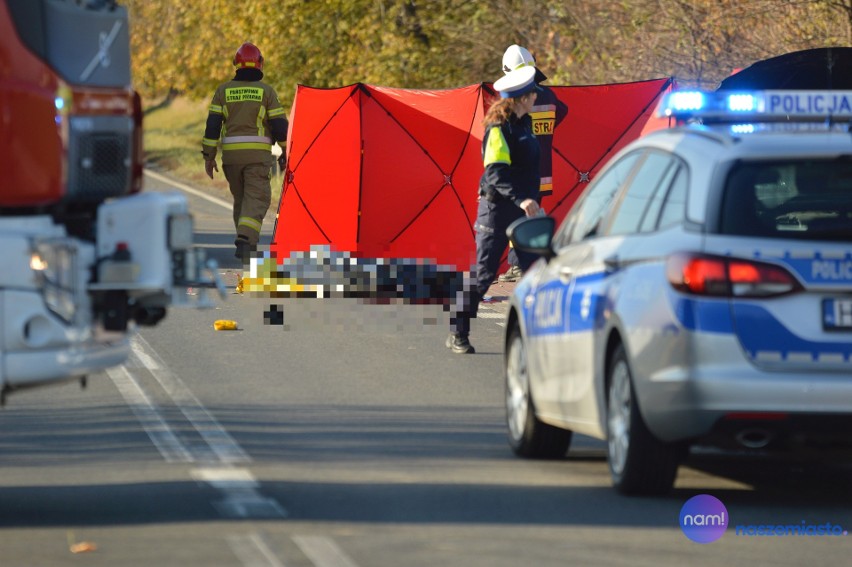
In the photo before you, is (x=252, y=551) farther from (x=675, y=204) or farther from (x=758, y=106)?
(x=758, y=106)

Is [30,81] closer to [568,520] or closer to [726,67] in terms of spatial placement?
[568,520]

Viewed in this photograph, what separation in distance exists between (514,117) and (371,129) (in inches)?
268

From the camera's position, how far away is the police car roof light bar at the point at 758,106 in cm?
839

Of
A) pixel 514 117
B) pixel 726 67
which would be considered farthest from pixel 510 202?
pixel 726 67

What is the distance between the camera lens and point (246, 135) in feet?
60.6

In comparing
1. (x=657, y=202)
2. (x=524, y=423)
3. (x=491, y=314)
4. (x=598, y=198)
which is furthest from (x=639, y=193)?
(x=491, y=314)

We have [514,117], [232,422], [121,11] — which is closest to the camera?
[121,11]

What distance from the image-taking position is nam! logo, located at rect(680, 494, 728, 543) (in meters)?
7.16

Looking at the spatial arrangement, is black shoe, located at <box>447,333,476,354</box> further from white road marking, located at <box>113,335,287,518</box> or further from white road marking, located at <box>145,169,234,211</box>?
white road marking, located at <box>145,169,234,211</box>

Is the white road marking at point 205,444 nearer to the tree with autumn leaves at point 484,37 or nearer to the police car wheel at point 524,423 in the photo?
the police car wheel at point 524,423

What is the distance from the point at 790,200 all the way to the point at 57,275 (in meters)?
3.21

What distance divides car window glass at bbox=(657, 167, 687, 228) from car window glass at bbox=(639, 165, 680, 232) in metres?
0.04

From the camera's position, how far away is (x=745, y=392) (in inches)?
287

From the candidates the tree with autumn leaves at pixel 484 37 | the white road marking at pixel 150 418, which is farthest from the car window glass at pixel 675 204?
the tree with autumn leaves at pixel 484 37
